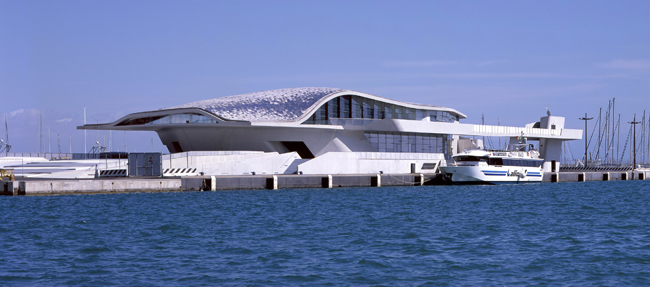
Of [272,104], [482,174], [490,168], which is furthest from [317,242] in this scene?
[272,104]

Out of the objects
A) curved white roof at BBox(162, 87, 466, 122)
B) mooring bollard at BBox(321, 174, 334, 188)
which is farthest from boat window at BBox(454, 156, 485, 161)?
mooring bollard at BBox(321, 174, 334, 188)

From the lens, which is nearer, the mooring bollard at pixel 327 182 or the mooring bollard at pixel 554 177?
the mooring bollard at pixel 327 182

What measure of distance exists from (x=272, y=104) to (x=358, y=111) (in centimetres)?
1051

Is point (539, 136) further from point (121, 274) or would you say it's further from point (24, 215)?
point (121, 274)

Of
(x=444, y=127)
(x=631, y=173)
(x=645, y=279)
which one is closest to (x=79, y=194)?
(x=645, y=279)

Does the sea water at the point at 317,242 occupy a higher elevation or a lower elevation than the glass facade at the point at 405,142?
lower

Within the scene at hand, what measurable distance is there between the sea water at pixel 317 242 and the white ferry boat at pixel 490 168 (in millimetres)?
20059

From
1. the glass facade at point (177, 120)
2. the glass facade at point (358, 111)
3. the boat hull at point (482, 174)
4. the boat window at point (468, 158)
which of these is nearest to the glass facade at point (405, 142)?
the glass facade at point (358, 111)

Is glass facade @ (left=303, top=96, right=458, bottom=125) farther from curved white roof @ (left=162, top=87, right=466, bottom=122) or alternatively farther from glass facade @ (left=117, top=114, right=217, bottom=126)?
glass facade @ (left=117, top=114, right=217, bottom=126)

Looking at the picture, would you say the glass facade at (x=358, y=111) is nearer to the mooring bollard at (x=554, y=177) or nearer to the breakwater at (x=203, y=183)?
the breakwater at (x=203, y=183)

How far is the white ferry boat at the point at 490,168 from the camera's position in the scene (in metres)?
66.4

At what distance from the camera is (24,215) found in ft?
117

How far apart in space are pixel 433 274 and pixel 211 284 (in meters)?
6.76

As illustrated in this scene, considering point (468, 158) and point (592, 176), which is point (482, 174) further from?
point (592, 176)
